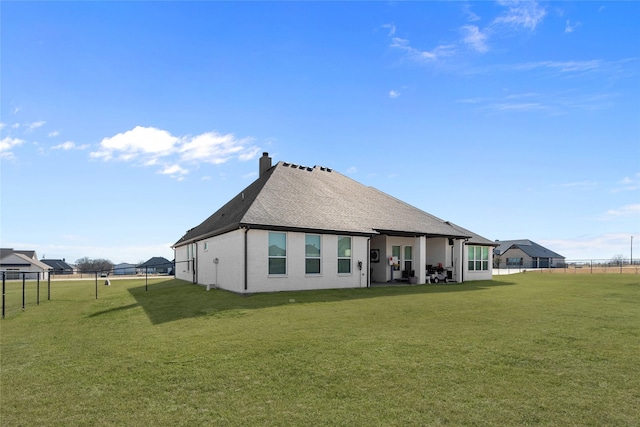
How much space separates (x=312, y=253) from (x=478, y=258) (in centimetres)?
1580

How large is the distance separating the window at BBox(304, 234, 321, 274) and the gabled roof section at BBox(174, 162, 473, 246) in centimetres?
59

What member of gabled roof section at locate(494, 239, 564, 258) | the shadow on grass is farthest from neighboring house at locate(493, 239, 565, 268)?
the shadow on grass

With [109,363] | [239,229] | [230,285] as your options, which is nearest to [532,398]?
[109,363]

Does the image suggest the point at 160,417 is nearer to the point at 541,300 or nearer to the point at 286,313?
the point at 286,313

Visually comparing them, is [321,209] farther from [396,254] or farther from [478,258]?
[478,258]

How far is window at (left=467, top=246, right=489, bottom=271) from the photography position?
28.5m

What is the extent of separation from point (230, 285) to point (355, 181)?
44.8 feet

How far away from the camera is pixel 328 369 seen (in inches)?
256

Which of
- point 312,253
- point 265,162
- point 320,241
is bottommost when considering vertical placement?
point 312,253

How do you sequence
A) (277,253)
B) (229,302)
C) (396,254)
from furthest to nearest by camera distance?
(396,254), (277,253), (229,302)

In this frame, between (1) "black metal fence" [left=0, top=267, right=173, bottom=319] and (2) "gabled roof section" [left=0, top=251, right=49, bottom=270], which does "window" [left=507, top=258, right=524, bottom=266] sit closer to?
(1) "black metal fence" [left=0, top=267, right=173, bottom=319]

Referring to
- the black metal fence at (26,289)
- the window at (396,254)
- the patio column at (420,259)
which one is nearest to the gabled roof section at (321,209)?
the patio column at (420,259)

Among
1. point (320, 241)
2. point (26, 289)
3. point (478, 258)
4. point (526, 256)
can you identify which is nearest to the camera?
point (320, 241)

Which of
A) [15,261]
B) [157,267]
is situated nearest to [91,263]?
[15,261]
